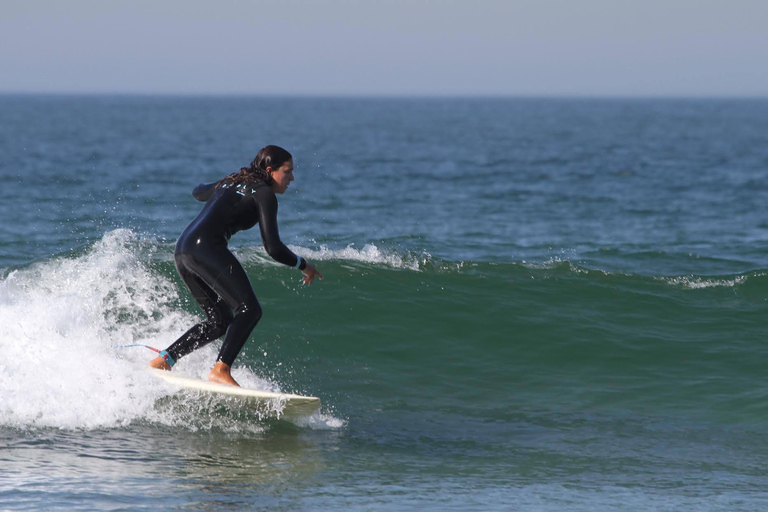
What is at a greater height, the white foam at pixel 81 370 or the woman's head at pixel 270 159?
the woman's head at pixel 270 159

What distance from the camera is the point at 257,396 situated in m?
6.37

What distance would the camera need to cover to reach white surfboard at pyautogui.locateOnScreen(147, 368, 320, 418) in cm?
632

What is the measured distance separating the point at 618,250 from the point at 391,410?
9279 millimetres

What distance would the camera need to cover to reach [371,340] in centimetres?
973

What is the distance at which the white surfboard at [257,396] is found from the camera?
632 centimetres

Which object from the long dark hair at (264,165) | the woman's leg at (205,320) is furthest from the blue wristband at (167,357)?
the long dark hair at (264,165)

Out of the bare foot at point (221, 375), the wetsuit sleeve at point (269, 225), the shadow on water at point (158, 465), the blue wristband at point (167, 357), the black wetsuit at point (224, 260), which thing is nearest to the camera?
the shadow on water at point (158, 465)

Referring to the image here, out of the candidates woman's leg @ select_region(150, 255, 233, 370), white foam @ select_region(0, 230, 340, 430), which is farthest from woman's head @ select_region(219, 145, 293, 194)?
white foam @ select_region(0, 230, 340, 430)

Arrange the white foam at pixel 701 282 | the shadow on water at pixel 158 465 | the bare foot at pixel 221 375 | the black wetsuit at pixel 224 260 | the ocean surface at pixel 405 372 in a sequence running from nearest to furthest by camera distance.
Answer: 1. the shadow on water at pixel 158 465
2. the ocean surface at pixel 405 372
3. the black wetsuit at pixel 224 260
4. the bare foot at pixel 221 375
5. the white foam at pixel 701 282

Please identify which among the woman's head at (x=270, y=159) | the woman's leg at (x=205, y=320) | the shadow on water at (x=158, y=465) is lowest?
the shadow on water at (x=158, y=465)

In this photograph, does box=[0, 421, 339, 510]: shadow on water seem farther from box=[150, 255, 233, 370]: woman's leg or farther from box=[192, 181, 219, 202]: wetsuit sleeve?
box=[192, 181, 219, 202]: wetsuit sleeve

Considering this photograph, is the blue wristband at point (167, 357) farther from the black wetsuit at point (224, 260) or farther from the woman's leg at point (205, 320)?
the black wetsuit at point (224, 260)

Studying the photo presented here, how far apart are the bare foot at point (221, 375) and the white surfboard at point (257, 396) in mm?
71

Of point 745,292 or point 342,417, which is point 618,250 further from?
point 342,417
